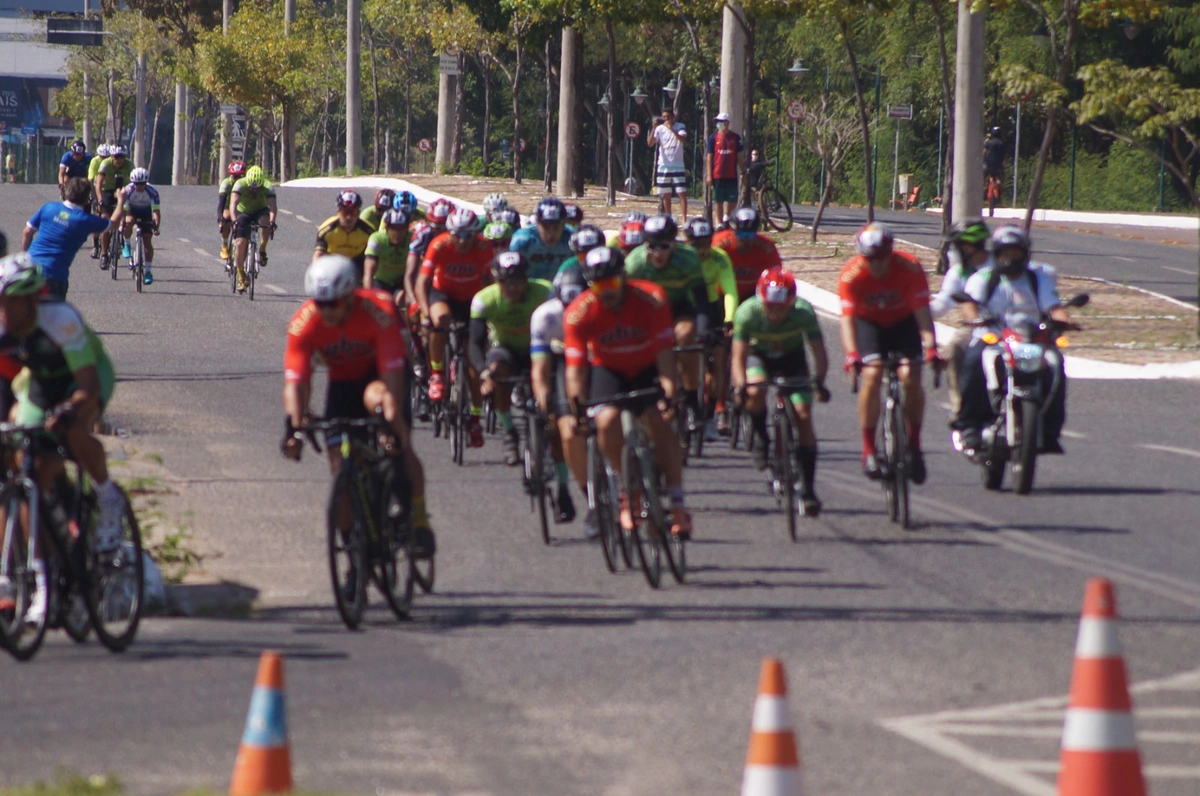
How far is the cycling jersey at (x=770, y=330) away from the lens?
Answer: 1262 cm

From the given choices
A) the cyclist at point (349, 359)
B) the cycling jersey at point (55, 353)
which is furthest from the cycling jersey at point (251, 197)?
the cycling jersey at point (55, 353)

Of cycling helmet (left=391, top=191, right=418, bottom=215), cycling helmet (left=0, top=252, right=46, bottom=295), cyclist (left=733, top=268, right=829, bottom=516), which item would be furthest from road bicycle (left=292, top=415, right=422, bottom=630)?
cycling helmet (left=391, top=191, right=418, bottom=215)

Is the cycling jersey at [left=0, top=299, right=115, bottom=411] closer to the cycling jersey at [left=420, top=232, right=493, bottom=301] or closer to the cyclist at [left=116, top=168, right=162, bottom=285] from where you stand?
the cycling jersey at [left=420, top=232, right=493, bottom=301]

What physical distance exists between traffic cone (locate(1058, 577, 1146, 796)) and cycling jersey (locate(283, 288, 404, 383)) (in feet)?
15.1

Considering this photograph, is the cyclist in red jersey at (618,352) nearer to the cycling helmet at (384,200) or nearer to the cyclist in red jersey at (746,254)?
the cyclist in red jersey at (746,254)

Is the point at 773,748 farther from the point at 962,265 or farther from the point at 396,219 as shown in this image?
the point at 396,219

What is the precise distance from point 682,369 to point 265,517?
3.48 m

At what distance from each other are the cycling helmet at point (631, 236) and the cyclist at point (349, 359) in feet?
17.0

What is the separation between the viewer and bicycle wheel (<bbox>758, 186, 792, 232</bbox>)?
34750 mm

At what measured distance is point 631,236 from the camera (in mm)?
15109

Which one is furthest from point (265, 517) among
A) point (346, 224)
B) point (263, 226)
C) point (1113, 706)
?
point (263, 226)

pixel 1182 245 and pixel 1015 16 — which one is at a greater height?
pixel 1015 16

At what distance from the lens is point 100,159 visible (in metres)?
29.2

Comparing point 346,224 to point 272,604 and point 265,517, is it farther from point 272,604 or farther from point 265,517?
point 272,604
